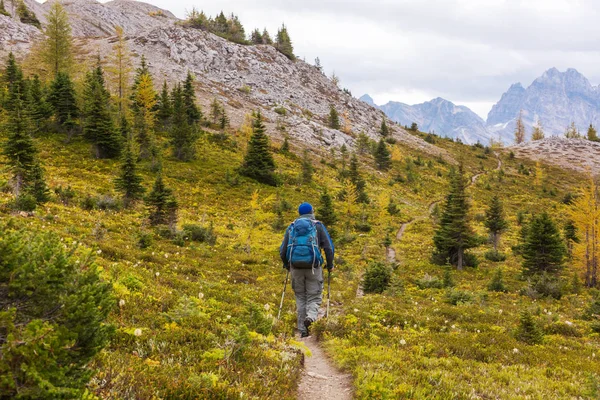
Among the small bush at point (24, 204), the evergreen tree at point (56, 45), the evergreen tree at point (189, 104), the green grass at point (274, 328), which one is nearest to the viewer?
the green grass at point (274, 328)

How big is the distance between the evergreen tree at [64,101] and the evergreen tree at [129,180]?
21119 millimetres

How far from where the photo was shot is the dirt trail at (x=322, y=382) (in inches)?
216

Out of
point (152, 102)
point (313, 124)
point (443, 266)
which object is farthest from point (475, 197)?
point (152, 102)

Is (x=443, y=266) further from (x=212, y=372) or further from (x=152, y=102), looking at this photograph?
(x=152, y=102)

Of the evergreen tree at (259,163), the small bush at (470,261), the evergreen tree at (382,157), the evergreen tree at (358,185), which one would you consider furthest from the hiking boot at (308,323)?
the evergreen tree at (382,157)

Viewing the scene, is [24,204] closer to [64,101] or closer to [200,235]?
[200,235]

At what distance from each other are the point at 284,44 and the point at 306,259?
129m

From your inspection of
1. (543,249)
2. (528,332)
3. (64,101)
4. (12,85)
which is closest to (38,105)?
(64,101)

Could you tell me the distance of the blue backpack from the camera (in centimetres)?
845

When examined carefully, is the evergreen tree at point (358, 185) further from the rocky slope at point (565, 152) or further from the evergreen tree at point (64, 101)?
the rocky slope at point (565, 152)

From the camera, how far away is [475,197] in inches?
2643

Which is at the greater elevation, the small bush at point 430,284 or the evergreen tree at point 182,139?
the evergreen tree at point 182,139

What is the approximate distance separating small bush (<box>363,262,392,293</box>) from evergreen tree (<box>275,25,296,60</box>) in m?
118

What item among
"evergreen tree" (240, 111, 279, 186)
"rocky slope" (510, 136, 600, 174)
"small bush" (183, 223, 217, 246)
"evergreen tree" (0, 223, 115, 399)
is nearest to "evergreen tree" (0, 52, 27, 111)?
"evergreen tree" (240, 111, 279, 186)
